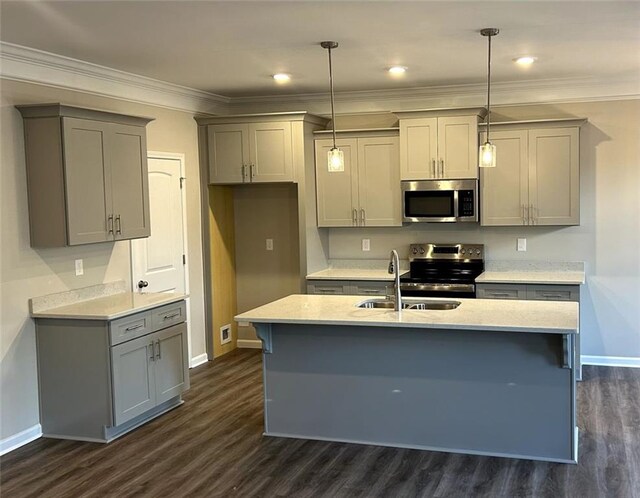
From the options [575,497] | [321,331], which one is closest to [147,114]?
[321,331]

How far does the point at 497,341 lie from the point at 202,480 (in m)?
1.92

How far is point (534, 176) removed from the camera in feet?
20.1

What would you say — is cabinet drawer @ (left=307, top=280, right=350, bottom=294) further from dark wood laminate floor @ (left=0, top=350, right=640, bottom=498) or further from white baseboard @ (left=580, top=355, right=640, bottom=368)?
white baseboard @ (left=580, top=355, right=640, bottom=368)

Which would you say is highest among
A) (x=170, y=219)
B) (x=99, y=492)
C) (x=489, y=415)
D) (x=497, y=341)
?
(x=170, y=219)

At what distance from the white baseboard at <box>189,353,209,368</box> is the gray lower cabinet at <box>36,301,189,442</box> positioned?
1635 millimetres

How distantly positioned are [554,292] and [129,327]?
347 centimetres

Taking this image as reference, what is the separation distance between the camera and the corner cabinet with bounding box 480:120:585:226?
601 cm

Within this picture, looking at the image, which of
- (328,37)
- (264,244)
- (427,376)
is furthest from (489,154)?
(264,244)

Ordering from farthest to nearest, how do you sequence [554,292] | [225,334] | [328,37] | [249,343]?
[249,343]
[225,334]
[554,292]
[328,37]

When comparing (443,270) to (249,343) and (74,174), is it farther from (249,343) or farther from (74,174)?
(74,174)

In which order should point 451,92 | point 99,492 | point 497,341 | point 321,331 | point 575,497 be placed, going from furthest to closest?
point 451,92, point 321,331, point 497,341, point 99,492, point 575,497

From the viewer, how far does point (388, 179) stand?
6508 mm

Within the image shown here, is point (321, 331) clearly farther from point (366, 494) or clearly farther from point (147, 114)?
point (147, 114)

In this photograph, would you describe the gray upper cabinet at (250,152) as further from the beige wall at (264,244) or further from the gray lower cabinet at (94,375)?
the gray lower cabinet at (94,375)
